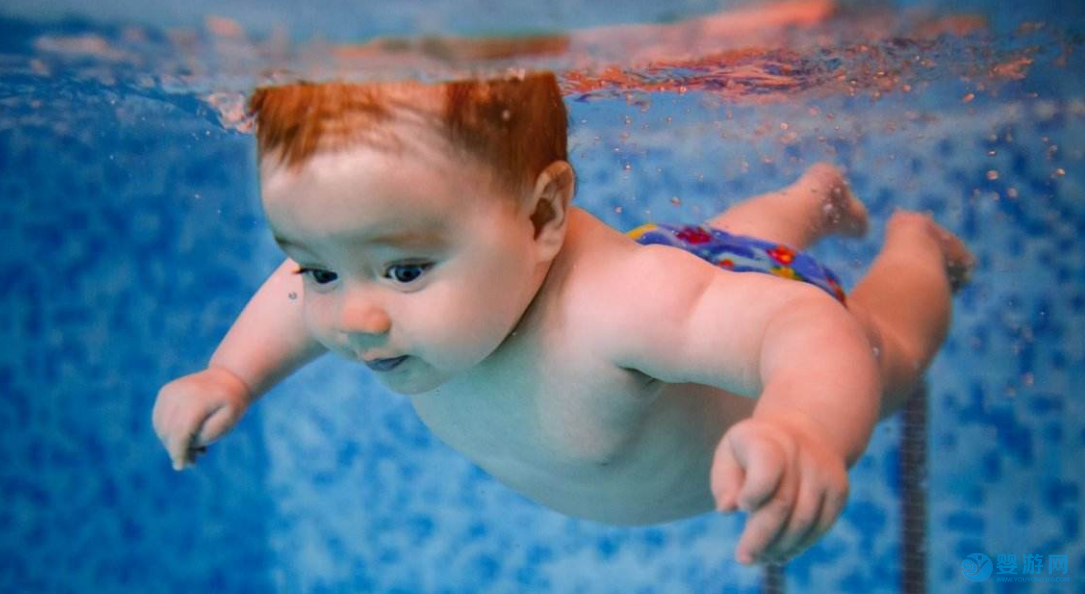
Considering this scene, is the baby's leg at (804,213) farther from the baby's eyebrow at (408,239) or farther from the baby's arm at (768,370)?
the baby's eyebrow at (408,239)

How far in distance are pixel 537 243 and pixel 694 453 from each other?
1.89 ft

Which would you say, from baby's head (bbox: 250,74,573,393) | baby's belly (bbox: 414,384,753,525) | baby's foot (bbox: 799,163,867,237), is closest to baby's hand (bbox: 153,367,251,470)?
baby's head (bbox: 250,74,573,393)

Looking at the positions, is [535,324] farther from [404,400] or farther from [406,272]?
[404,400]

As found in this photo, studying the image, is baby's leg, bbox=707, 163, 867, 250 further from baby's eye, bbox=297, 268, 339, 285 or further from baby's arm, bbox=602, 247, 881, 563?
baby's eye, bbox=297, 268, 339, 285

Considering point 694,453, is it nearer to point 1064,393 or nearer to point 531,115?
point 531,115

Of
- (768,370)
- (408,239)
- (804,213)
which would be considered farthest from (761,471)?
(804,213)

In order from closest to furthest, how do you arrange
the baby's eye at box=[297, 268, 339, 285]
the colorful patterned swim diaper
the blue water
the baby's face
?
1. the baby's face
2. the baby's eye at box=[297, 268, 339, 285]
3. the colorful patterned swim diaper
4. the blue water

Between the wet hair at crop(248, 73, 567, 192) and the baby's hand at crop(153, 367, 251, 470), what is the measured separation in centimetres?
53

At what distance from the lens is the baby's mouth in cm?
154

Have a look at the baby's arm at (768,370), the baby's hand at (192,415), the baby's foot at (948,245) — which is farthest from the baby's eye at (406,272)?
the baby's foot at (948,245)

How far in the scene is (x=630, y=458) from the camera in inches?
71.5

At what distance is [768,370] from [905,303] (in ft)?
3.31

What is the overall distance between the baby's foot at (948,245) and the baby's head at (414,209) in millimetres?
1337

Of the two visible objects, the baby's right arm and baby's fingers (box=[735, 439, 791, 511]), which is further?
the baby's right arm
